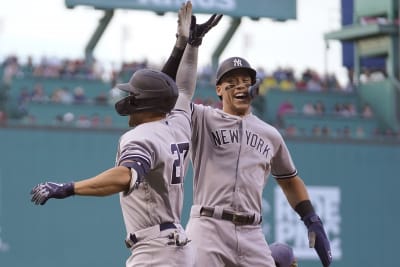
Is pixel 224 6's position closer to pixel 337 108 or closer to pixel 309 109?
pixel 309 109

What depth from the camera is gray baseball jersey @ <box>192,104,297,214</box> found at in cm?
638

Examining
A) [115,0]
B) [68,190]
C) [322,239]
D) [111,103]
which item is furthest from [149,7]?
[68,190]

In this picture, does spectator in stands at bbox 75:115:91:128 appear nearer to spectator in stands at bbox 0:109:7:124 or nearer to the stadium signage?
spectator in stands at bbox 0:109:7:124

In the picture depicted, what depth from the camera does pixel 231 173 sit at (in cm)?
638

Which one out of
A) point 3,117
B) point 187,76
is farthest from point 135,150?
point 3,117

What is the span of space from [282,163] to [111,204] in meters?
10.4

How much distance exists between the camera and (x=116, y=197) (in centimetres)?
1659

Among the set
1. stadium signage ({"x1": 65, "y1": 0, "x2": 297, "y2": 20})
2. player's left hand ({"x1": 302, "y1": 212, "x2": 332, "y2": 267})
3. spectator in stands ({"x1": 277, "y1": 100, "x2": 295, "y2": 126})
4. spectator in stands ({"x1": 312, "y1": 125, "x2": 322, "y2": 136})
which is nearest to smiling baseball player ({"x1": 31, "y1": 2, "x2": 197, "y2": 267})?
player's left hand ({"x1": 302, "y1": 212, "x2": 332, "y2": 267})

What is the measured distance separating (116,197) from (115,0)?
338cm

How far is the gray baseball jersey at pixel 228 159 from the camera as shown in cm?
638

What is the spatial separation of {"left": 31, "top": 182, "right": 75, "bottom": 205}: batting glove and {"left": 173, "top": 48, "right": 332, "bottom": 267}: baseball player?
1654 mm

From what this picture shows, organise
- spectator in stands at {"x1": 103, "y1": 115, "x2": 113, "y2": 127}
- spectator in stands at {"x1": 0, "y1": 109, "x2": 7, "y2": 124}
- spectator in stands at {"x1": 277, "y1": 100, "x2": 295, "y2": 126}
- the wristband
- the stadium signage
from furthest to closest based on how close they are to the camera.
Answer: spectator in stands at {"x1": 277, "y1": 100, "x2": 295, "y2": 126}, the stadium signage, spectator in stands at {"x1": 103, "y1": 115, "x2": 113, "y2": 127}, spectator in stands at {"x1": 0, "y1": 109, "x2": 7, "y2": 124}, the wristband

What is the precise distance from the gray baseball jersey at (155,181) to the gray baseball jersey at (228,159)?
37.3 inches

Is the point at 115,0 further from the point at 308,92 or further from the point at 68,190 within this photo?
the point at 68,190
